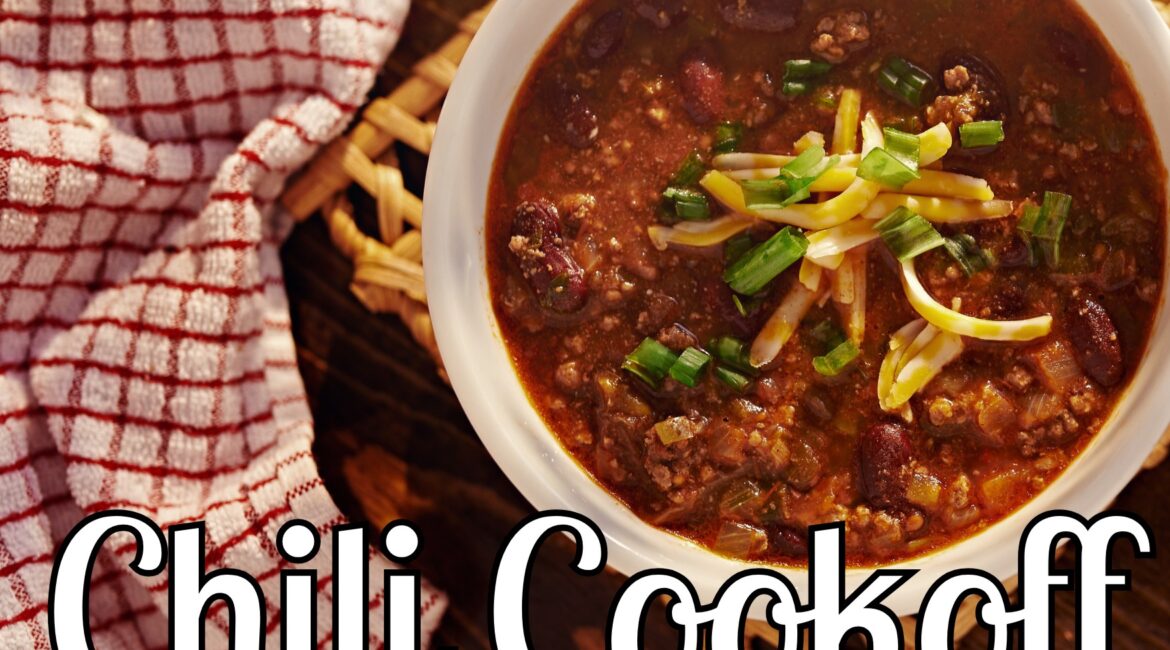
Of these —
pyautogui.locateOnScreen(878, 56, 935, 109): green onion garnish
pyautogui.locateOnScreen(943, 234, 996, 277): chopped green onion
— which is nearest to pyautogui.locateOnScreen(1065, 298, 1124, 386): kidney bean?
pyautogui.locateOnScreen(943, 234, 996, 277): chopped green onion

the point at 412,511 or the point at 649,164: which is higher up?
the point at 649,164

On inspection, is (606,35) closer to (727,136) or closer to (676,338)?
(727,136)

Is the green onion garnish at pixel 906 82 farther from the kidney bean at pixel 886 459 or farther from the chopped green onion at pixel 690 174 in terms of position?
the kidney bean at pixel 886 459

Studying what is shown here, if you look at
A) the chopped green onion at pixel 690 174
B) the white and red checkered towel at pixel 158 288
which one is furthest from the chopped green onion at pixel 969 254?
the white and red checkered towel at pixel 158 288

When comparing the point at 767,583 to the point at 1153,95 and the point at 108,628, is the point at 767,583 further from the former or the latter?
the point at 108,628

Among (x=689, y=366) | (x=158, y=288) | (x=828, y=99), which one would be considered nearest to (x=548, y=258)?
(x=689, y=366)

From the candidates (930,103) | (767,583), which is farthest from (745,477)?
(930,103)
